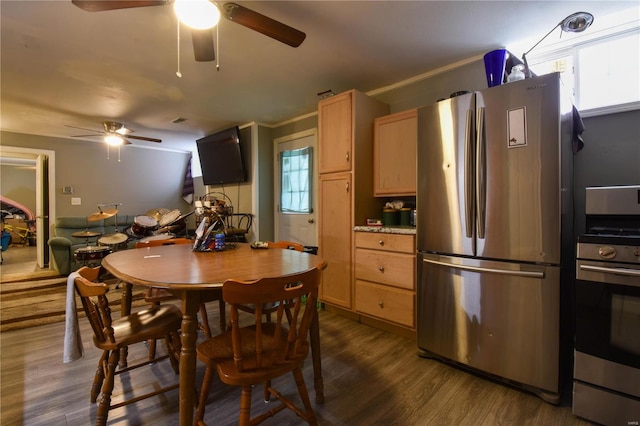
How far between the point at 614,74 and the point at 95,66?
4.30 m

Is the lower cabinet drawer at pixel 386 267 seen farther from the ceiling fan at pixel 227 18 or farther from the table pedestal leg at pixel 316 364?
the ceiling fan at pixel 227 18

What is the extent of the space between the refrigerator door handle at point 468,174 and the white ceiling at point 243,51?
813 mm

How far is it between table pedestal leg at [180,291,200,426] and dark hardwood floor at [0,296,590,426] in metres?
0.37

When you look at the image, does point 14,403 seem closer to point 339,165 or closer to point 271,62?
point 339,165

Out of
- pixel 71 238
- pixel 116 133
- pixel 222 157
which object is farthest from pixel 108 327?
pixel 71 238

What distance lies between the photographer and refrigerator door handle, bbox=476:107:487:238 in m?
1.86

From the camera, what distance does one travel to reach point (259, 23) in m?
1.69

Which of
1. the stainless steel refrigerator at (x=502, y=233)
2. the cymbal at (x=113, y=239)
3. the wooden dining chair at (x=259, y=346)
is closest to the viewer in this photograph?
the wooden dining chair at (x=259, y=346)

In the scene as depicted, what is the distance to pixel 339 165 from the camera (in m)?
2.96

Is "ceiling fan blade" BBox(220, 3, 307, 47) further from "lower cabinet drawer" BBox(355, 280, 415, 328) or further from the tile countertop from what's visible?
"lower cabinet drawer" BBox(355, 280, 415, 328)

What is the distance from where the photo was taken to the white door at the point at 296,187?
4.12 metres

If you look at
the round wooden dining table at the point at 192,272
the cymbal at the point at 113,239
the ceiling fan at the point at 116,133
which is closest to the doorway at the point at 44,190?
the ceiling fan at the point at 116,133

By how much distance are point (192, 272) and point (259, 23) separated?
144 cm

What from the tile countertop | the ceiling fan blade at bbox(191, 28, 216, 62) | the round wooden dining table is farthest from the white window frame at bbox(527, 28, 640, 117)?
the ceiling fan blade at bbox(191, 28, 216, 62)
